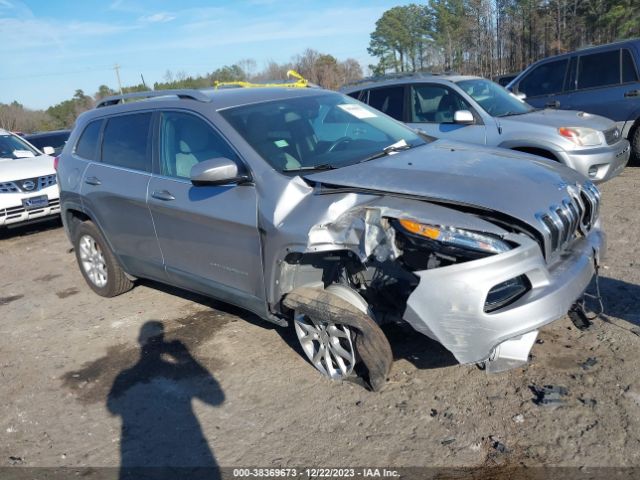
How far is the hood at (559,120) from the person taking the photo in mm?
6684

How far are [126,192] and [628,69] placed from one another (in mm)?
7776

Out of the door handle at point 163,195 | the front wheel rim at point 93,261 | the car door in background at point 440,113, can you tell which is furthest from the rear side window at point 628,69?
the front wheel rim at point 93,261

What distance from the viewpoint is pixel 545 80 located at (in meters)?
9.45

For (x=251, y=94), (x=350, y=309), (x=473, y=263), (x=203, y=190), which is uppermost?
(x=251, y=94)

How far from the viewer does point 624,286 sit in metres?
4.38

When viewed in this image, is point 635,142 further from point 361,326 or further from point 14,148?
point 14,148

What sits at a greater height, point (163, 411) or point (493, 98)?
point (493, 98)

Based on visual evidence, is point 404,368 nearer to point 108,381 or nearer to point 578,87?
point 108,381

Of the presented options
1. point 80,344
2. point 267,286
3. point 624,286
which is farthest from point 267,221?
point 624,286

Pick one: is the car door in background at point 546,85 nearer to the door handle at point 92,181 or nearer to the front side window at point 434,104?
the front side window at point 434,104

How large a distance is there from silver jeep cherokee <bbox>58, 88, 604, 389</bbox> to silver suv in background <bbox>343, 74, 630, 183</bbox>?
8.81ft

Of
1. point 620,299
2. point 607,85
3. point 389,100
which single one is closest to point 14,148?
point 389,100

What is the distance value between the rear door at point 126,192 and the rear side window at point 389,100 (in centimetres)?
401

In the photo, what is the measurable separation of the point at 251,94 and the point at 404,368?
94.1 inches
